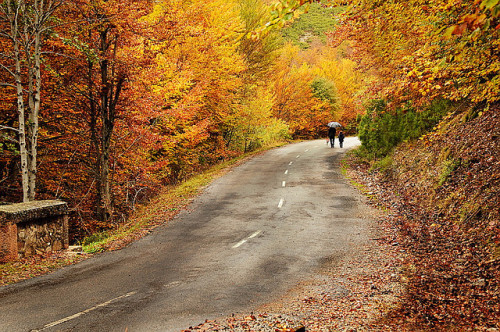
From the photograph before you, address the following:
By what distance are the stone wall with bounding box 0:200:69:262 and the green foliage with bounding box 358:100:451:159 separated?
506 inches

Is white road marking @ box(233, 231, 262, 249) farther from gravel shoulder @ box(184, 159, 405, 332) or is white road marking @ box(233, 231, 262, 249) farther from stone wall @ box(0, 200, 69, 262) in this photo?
stone wall @ box(0, 200, 69, 262)

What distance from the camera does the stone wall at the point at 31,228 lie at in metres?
8.25

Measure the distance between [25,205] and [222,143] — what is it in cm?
2032

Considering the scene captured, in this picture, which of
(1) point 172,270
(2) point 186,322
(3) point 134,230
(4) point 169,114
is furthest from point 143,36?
(2) point 186,322

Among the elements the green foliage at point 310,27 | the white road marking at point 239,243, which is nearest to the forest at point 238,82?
the white road marking at point 239,243

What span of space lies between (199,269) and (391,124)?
15.5 metres

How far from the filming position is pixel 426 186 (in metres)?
12.5

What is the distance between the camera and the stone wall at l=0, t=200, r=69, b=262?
8.25 m

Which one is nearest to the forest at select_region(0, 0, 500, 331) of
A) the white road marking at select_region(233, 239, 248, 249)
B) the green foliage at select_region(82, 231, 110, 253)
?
the green foliage at select_region(82, 231, 110, 253)

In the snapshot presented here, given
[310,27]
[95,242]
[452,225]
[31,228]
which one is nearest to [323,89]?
[452,225]

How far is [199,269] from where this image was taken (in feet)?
26.1

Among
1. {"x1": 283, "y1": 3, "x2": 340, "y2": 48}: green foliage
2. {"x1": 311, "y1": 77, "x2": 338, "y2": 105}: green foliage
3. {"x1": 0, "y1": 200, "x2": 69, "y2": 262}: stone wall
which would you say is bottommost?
{"x1": 0, "y1": 200, "x2": 69, "y2": 262}: stone wall

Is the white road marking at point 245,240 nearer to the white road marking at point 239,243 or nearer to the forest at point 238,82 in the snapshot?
the white road marking at point 239,243

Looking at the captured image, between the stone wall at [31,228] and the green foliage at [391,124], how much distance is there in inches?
506
